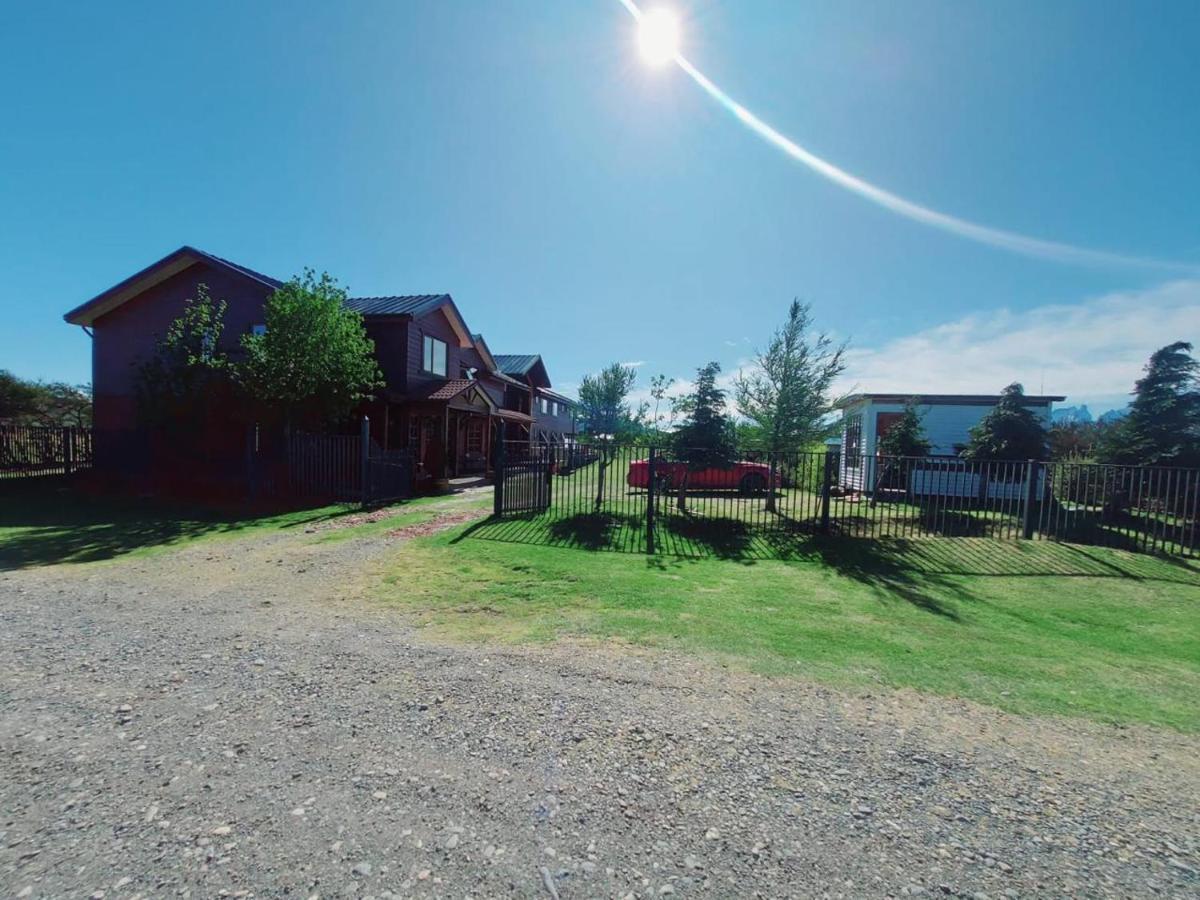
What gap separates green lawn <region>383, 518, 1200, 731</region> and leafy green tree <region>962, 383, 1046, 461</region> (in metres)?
5.85

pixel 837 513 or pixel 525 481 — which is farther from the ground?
pixel 525 481

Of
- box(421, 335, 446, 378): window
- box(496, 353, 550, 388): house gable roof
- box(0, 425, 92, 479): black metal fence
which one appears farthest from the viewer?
box(496, 353, 550, 388): house gable roof

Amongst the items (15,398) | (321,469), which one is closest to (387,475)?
(321,469)

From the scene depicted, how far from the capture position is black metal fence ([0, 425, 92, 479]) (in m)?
15.5

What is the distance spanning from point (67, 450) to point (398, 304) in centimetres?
1172

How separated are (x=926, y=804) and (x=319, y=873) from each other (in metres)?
2.92

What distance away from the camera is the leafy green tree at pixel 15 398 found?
24219mm

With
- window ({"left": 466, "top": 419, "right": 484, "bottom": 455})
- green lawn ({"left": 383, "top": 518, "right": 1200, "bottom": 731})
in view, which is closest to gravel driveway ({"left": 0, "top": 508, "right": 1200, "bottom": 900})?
green lawn ({"left": 383, "top": 518, "right": 1200, "bottom": 731})

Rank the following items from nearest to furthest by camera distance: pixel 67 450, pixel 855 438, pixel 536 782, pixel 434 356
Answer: pixel 536 782, pixel 67 450, pixel 434 356, pixel 855 438

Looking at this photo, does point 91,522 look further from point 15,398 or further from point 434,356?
point 15,398

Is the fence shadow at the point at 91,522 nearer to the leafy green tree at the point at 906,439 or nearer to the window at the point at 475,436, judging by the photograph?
the window at the point at 475,436

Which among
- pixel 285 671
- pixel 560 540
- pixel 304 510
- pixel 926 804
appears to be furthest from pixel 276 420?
pixel 926 804

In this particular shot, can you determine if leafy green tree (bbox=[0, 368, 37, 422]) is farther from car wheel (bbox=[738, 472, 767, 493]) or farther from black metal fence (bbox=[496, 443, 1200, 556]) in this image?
car wheel (bbox=[738, 472, 767, 493])

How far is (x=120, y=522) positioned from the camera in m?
10.8
